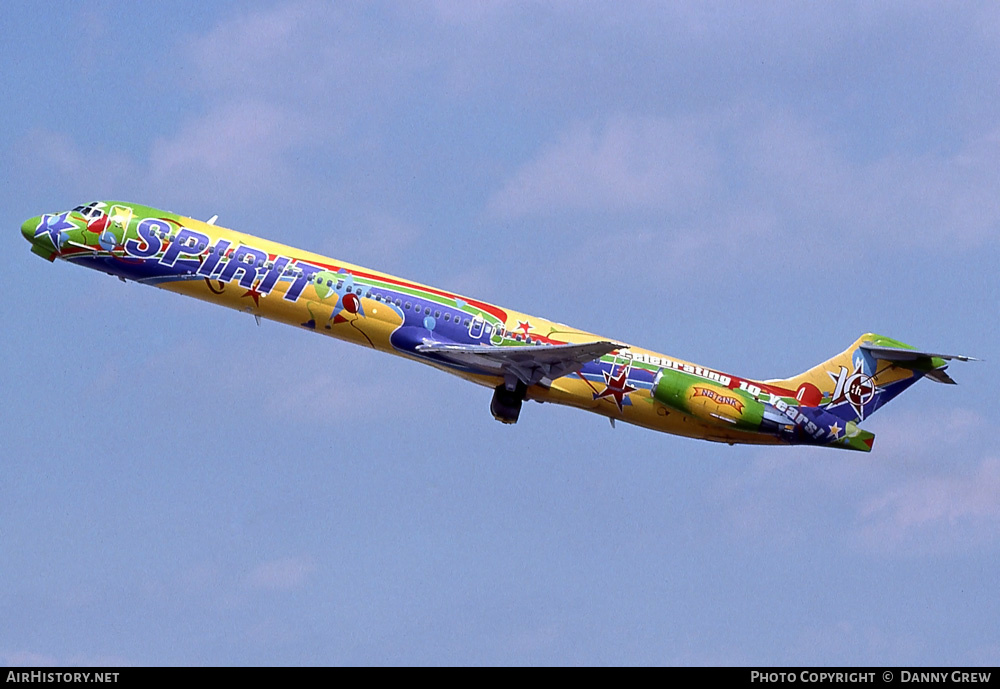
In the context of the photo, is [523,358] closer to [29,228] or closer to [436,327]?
[436,327]

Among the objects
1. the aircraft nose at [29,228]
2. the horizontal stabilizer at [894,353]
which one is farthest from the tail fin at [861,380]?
the aircraft nose at [29,228]

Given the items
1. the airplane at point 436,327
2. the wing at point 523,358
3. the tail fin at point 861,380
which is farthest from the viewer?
the tail fin at point 861,380

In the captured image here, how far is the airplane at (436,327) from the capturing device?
55.5 metres

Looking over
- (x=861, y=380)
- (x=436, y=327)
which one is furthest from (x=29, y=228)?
(x=861, y=380)

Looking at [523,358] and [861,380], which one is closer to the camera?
[523,358]

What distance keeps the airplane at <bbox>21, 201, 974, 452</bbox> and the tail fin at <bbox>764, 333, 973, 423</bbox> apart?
0.44 metres

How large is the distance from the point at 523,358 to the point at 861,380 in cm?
1563

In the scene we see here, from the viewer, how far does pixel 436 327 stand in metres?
55.7

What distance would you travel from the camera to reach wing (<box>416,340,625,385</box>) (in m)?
53.8

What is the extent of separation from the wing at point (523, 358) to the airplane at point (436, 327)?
5 cm

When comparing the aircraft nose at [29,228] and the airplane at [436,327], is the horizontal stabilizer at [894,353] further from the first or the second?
the aircraft nose at [29,228]

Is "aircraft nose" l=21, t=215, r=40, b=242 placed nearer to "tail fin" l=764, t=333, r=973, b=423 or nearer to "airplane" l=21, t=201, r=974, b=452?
"airplane" l=21, t=201, r=974, b=452
